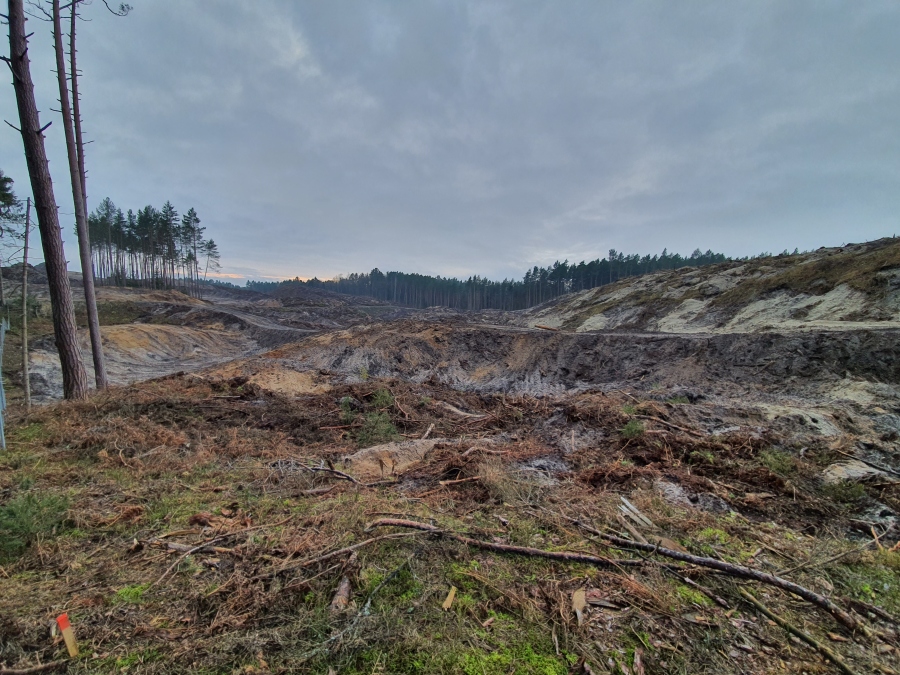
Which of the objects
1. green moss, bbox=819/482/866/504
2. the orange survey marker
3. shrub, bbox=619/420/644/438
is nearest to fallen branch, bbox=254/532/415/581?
the orange survey marker

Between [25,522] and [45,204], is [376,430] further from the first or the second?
[45,204]

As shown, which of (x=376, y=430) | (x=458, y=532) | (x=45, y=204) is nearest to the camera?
(x=458, y=532)

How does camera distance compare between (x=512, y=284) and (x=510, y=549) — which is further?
(x=512, y=284)

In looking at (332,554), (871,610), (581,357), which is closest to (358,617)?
(332,554)

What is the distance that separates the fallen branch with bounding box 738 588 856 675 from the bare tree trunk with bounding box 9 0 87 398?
12268 mm

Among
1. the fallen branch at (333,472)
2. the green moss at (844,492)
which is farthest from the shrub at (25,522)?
the green moss at (844,492)

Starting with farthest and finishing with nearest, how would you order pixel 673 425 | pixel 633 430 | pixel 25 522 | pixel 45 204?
1. pixel 673 425
2. pixel 45 204
3. pixel 633 430
4. pixel 25 522

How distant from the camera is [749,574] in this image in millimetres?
2906

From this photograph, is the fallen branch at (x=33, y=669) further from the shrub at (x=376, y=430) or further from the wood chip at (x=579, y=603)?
the shrub at (x=376, y=430)

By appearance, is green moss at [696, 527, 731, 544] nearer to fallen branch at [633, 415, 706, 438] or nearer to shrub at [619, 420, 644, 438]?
shrub at [619, 420, 644, 438]

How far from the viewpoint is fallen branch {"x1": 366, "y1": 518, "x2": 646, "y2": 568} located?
3.09 m

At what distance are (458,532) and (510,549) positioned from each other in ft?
1.88

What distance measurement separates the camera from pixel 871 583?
296 cm

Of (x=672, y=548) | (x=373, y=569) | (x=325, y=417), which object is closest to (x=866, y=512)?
(x=672, y=548)
